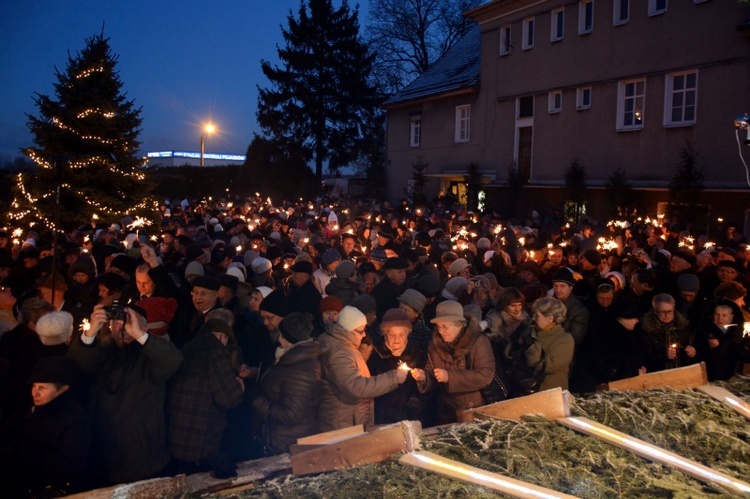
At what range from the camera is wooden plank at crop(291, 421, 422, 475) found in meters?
3.29

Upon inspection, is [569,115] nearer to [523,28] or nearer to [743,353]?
[523,28]

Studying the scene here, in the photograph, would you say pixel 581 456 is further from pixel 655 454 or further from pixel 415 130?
pixel 415 130

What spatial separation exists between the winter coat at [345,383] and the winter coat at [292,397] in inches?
2.6

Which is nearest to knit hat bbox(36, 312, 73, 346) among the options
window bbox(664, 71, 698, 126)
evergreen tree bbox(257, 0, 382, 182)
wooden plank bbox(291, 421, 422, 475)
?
wooden plank bbox(291, 421, 422, 475)

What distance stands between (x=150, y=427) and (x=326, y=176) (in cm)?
4633

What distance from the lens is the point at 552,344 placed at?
5.51 m

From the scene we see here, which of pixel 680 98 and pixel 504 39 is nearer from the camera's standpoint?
pixel 680 98

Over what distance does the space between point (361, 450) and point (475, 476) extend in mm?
606

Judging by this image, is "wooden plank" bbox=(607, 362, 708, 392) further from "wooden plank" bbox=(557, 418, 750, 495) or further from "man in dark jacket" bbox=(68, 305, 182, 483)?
"man in dark jacket" bbox=(68, 305, 182, 483)

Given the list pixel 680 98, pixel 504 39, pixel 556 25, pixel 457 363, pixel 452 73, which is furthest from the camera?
pixel 452 73

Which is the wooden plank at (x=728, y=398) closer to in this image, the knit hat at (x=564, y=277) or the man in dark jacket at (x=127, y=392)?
the knit hat at (x=564, y=277)

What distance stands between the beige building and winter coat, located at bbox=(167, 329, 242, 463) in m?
A: 16.9

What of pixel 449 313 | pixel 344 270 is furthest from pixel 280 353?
pixel 344 270

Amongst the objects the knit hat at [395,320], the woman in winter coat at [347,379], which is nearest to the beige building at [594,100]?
the knit hat at [395,320]
